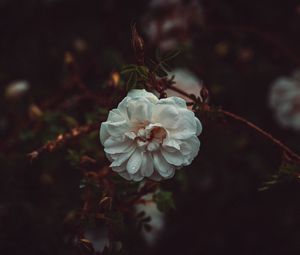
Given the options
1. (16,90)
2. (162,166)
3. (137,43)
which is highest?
(16,90)

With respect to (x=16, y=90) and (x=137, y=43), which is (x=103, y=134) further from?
(x=16, y=90)

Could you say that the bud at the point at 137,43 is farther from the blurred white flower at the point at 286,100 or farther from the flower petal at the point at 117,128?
the blurred white flower at the point at 286,100

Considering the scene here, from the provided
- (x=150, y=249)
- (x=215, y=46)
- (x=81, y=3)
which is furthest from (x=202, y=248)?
(x=81, y=3)

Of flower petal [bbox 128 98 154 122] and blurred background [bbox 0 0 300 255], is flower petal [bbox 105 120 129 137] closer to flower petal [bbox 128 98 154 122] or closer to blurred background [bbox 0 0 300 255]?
flower petal [bbox 128 98 154 122]

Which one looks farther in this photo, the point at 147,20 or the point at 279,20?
the point at 279,20

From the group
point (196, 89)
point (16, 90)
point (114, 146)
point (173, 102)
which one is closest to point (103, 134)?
point (114, 146)

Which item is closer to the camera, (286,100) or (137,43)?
(137,43)

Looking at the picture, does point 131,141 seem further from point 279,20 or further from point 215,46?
point 279,20

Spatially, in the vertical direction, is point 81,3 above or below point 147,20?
above
